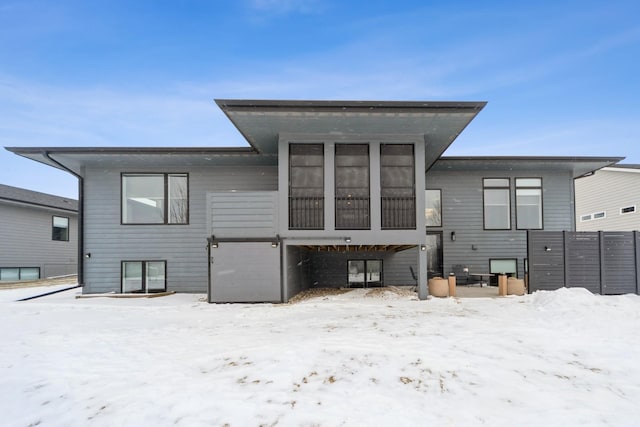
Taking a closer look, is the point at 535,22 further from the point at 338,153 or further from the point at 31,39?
the point at 31,39

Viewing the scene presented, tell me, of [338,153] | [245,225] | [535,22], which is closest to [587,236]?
[338,153]

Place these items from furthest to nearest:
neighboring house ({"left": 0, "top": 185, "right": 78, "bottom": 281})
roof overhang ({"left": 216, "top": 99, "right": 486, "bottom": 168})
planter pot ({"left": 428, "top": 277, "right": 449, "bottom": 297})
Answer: neighboring house ({"left": 0, "top": 185, "right": 78, "bottom": 281}) < planter pot ({"left": 428, "top": 277, "right": 449, "bottom": 297}) < roof overhang ({"left": 216, "top": 99, "right": 486, "bottom": 168})

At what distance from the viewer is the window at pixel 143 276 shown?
11203 millimetres

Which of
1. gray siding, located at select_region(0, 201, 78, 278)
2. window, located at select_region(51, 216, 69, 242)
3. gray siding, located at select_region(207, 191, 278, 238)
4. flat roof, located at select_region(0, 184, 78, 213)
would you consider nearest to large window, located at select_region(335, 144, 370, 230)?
gray siding, located at select_region(207, 191, 278, 238)

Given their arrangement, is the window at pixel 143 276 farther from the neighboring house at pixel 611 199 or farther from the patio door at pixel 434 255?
the neighboring house at pixel 611 199

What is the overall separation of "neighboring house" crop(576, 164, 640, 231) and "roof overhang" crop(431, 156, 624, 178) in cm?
643

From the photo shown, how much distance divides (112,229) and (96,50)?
1252 cm

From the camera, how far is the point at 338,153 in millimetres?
9086

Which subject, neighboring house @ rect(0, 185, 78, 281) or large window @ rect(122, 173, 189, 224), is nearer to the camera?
large window @ rect(122, 173, 189, 224)

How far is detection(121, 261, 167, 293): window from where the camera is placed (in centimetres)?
1120

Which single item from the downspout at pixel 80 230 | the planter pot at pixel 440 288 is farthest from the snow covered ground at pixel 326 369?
the downspout at pixel 80 230

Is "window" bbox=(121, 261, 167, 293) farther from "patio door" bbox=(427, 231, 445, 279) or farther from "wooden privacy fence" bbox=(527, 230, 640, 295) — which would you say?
"wooden privacy fence" bbox=(527, 230, 640, 295)

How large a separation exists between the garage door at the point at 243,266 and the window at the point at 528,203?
9509mm

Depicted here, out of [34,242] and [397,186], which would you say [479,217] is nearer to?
[397,186]
